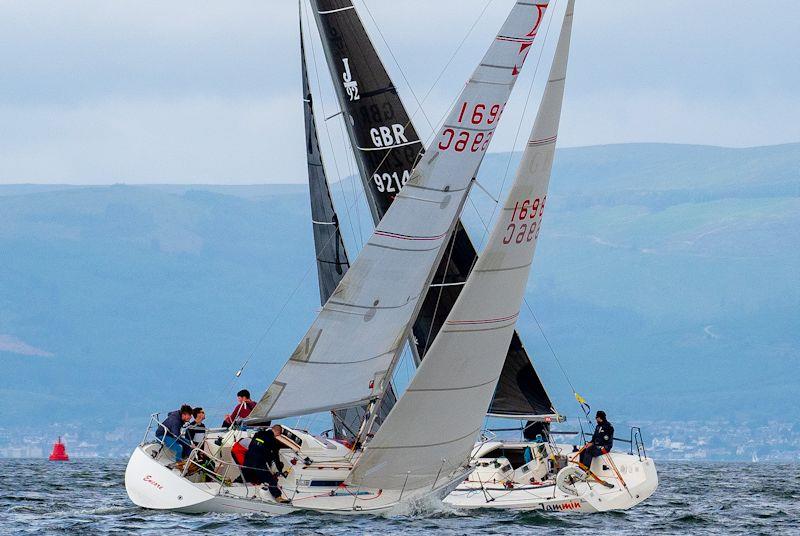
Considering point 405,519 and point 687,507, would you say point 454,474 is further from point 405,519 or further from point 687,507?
point 687,507

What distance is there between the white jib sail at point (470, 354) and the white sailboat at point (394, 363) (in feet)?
0.07

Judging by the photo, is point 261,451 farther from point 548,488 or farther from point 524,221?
point 548,488

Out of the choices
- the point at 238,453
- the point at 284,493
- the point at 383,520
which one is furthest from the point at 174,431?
the point at 383,520

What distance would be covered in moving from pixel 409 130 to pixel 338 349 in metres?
5.98

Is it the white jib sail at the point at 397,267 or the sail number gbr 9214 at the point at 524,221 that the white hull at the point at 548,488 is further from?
the sail number gbr 9214 at the point at 524,221

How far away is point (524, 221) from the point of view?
2008 centimetres

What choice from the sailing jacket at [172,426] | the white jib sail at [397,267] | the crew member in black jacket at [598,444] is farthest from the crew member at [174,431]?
the crew member in black jacket at [598,444]

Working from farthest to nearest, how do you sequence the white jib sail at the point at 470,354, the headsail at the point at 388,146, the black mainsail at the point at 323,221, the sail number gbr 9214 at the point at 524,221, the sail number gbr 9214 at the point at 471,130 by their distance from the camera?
the black mainsail at the point at 323,221 < the headsail at the point at 388,146 < the sail number gbr 9214 at the point at 471,130 < the sail number gbr 9214 at the point at 524,221 < the white jib sail at the point at 470,354

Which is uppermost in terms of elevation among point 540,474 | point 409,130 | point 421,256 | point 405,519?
point 409,130

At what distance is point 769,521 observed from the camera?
2323cm

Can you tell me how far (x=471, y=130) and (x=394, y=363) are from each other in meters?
3.40

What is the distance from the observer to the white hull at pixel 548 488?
22.1m

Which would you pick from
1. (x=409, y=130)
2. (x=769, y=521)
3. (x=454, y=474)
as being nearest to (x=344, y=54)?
(x=409, y=130)

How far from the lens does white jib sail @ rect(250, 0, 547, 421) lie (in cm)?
1934
